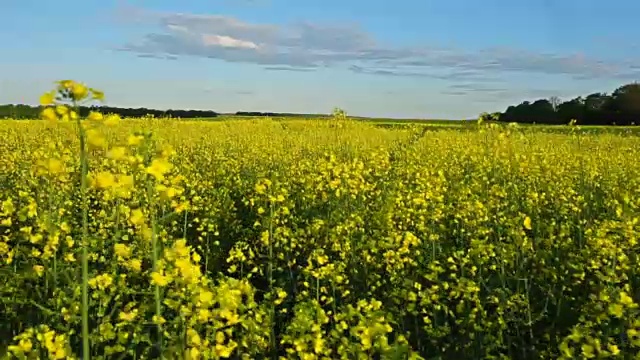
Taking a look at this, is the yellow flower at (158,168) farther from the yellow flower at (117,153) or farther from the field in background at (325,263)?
the yellow flower at (117,153)

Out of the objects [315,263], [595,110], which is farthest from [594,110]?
[315,263]

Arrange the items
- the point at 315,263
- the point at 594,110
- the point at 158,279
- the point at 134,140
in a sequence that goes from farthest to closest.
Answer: the point at 594,110
the point at 315,263
the point at 134,140
the point at 158,279

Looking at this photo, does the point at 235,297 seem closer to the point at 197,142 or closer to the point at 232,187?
the point at 232,187

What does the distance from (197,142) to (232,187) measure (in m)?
6.11

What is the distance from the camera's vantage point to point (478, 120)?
554cm

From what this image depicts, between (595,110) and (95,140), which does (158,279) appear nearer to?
(95,140)

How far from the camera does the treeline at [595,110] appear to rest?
33234 mm

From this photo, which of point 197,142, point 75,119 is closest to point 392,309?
point 75,119

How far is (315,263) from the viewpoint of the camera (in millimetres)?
4441

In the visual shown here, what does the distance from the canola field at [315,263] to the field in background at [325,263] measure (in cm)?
2

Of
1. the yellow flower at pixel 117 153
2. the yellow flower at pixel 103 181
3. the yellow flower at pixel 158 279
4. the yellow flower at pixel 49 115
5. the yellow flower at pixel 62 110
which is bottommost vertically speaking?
the yellow flower at pixel 158 279

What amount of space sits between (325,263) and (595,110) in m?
33.2

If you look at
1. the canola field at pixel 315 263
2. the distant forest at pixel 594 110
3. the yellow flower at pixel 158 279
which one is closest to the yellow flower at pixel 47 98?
the canola field at pixel 315 263

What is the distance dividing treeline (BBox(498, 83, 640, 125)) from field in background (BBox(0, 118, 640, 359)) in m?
27.3
